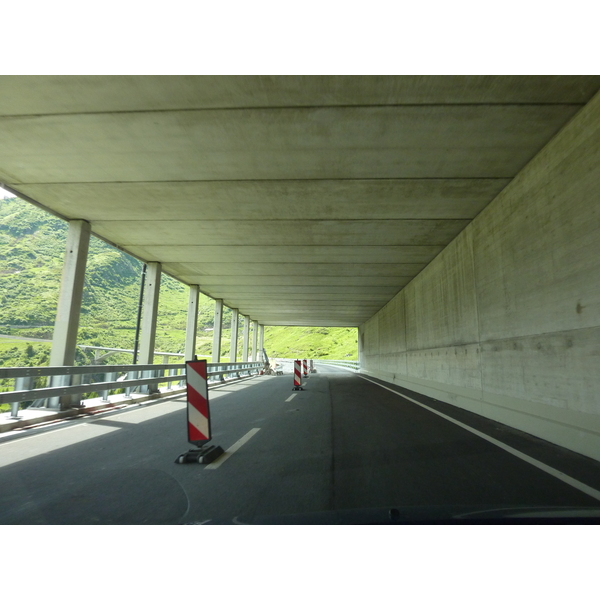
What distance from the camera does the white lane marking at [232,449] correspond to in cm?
504

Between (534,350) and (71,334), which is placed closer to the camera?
(534,350)

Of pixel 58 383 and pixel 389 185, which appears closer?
pixel 389 185

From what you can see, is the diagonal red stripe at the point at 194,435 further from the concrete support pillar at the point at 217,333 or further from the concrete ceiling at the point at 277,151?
the concrete support pillar at the point at 217,333

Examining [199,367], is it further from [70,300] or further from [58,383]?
[70,300]

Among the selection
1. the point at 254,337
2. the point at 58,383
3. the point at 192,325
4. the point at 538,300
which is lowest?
the point at 58,383

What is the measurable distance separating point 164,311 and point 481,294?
84440 mm

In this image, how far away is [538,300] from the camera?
22.4 feet

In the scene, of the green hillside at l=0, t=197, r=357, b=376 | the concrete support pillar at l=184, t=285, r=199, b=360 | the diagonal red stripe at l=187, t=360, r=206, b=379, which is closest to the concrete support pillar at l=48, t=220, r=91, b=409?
the diagonal red stripe at l=187, t=360, r=206, b=379

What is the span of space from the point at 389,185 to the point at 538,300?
3.79 m

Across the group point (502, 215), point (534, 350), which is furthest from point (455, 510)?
point (502, 215)

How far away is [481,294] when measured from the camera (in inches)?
380

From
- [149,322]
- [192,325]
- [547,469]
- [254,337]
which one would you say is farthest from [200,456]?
[254,337]

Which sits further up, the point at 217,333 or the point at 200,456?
the point at 217,333
